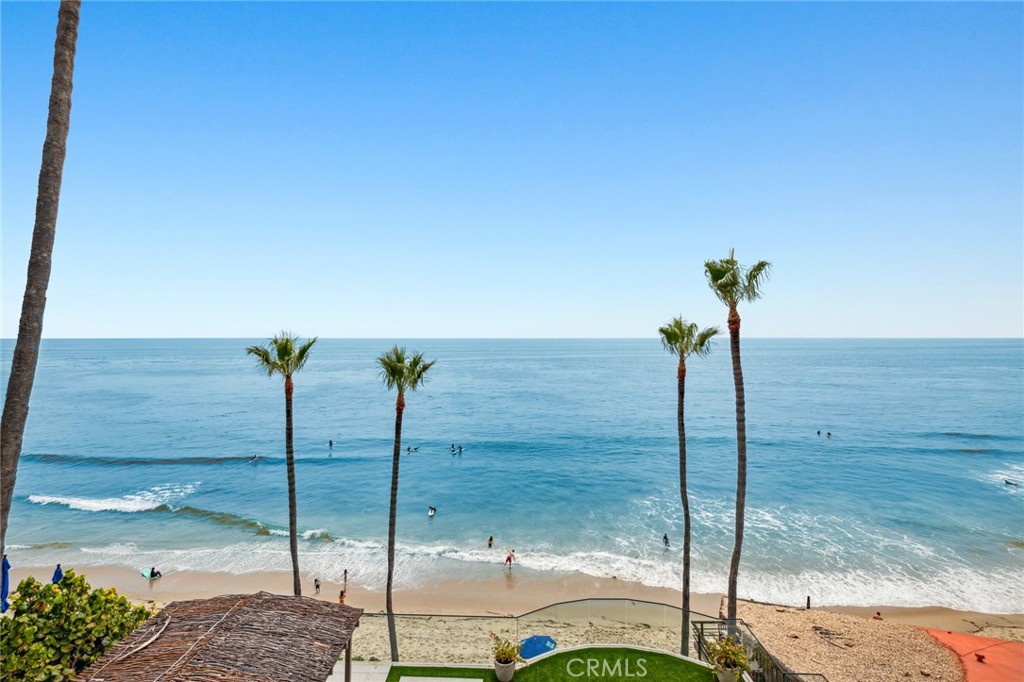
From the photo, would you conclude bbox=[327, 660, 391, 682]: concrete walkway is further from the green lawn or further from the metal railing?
the metal railing

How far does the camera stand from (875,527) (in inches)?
1399

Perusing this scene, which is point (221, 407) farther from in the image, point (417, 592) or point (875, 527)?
point (875, 527)

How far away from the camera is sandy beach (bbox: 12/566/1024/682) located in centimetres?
1463

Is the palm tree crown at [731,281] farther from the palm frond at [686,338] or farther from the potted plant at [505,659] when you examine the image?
the potted plant at [505,659]

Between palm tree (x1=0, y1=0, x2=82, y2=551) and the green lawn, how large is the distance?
10.6m

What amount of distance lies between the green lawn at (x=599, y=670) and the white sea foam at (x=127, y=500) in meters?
37.6

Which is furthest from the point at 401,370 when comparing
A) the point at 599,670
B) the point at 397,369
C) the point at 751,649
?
the point at 751,649

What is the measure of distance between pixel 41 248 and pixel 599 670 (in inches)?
574

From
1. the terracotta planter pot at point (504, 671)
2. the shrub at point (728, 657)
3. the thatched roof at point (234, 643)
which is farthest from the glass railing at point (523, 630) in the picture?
the thatched roof at point (234, 643)

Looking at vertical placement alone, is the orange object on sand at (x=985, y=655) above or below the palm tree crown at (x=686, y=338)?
below

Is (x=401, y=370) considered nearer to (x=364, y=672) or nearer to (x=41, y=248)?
(x=364, y=672)

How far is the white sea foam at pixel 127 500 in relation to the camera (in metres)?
40.3

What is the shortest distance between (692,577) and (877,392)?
95518mm

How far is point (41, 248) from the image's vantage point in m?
7.54
